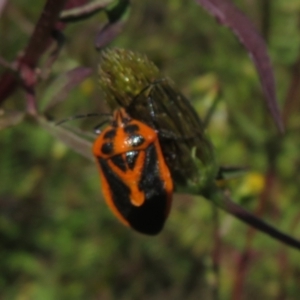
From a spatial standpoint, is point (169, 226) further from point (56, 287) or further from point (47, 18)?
point (47, 18)

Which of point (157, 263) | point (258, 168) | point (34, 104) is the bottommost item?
point (157, 263)

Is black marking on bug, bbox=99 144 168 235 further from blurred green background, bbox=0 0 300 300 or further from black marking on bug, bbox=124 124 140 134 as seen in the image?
blurred green background, bbox=0 0 300 300

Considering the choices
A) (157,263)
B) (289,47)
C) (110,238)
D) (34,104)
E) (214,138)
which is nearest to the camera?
(34,104)

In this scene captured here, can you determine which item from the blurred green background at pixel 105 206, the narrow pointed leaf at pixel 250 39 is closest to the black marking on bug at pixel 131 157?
the narrow pointed leaf at pixel 250 39

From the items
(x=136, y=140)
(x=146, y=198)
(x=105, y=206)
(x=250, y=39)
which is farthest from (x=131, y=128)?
(x=105, y=206)

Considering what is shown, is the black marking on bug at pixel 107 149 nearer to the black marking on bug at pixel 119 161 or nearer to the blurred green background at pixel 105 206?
the black marking on bug at pixel 119 161

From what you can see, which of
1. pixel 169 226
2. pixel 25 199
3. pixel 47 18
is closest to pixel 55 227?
pixel 25 199

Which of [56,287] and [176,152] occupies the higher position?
[176,152]

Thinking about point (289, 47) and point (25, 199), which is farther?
point (25, 199)
